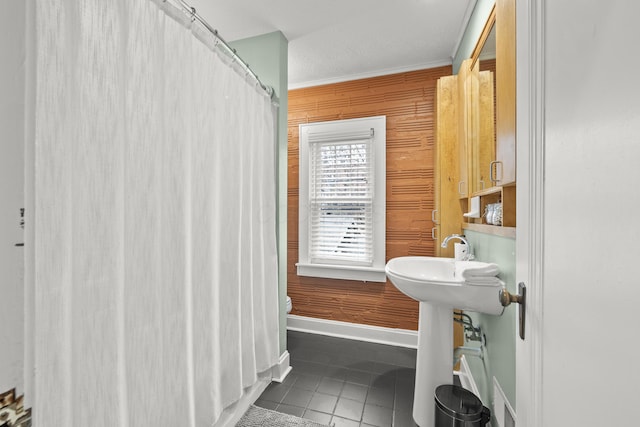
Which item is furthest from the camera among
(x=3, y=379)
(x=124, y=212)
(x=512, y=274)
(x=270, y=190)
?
(x=270, y=190)

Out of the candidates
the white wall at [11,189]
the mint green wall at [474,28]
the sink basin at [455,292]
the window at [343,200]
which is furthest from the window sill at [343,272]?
the white wall at [11,189]

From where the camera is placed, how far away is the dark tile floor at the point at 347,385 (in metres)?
1.66

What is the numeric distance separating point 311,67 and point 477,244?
6.87ft

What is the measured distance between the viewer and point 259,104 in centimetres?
180

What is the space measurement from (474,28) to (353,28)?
828 millimetres

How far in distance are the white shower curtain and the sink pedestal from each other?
Answer: 3.35ft

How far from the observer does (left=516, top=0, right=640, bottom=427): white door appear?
0.34 meters

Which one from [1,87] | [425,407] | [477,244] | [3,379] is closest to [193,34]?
[1,87]

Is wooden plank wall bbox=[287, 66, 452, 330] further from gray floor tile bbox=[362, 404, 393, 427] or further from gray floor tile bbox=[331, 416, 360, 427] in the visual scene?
gray floor tile bbox=[331, 416, 360, 427]

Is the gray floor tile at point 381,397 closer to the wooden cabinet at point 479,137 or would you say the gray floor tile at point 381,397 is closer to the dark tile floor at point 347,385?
the dark tile floor at point 347,385

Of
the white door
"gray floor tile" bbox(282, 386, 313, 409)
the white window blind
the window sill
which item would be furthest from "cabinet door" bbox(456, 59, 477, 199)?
"gray floor tile" bbox(282, 386, 313, 409)

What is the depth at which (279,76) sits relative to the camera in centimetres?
205

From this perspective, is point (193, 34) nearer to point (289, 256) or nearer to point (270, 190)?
point (270, 190)

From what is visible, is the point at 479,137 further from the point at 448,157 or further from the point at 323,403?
the point at 323,403
